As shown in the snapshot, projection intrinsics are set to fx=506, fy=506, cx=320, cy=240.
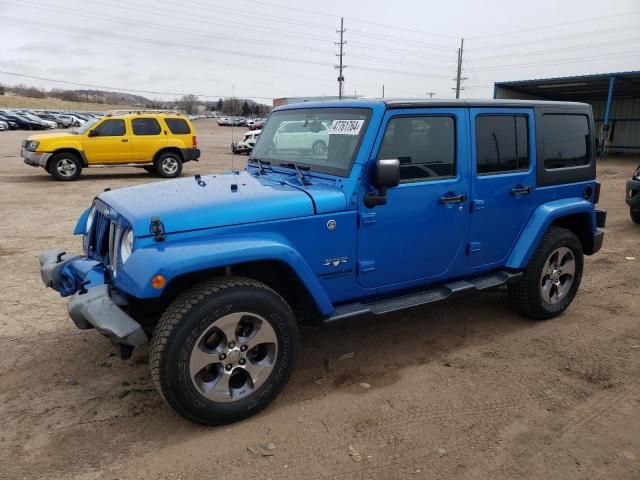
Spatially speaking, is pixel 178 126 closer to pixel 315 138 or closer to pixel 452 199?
pixel 315 138

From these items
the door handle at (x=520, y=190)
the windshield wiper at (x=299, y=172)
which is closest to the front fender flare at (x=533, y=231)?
the door handle at (x=520, y=190)

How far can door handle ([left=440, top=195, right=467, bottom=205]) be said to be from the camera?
371 cm

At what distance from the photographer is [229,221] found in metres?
2.94

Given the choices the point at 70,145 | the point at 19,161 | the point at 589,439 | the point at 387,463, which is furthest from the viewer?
the point at 19,161

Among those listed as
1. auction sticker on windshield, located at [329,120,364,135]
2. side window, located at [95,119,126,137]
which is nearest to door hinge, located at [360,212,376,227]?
auction sticker on windshield, located at [329,120,364,135]

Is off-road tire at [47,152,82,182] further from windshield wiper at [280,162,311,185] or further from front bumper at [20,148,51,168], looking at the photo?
windshield wiper at [280,162,311,185]

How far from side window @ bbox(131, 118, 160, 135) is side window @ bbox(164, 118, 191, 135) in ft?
1.22

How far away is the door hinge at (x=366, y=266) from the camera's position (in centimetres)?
343

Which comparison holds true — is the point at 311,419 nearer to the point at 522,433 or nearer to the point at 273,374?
the point at 273,374

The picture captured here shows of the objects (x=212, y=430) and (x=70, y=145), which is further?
(x=70, y=145)

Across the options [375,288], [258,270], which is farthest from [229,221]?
[375,288]

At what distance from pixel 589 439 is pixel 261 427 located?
191 centimetres

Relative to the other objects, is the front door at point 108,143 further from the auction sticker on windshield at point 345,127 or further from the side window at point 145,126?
the auction sticker on windshield at point 345,127

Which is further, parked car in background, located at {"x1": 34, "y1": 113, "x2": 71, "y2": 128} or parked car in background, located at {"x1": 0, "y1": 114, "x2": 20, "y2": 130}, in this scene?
parked car in background, located at {"x1": 34, "y1": 113, "x2": 71, "y2": 128}
